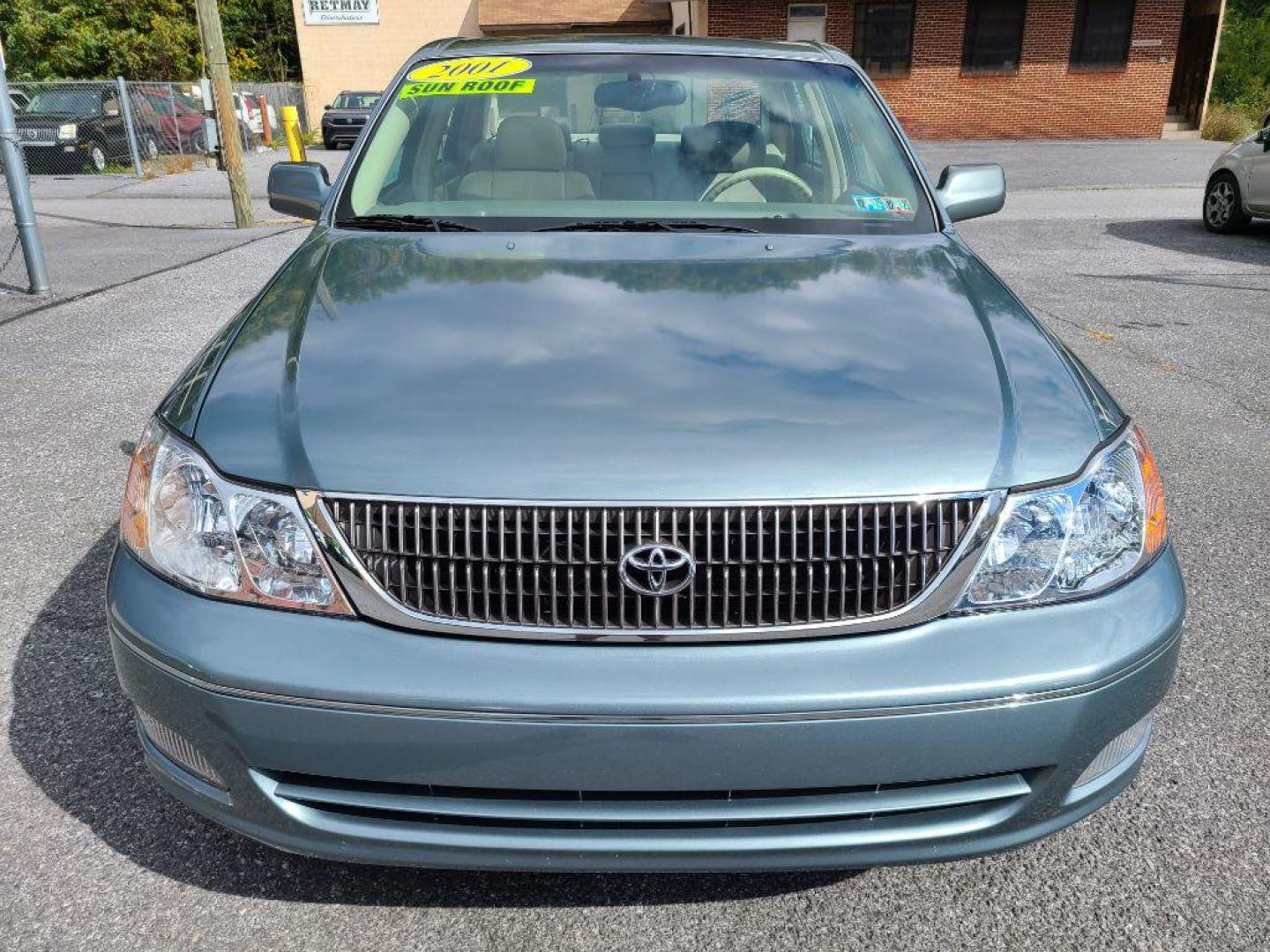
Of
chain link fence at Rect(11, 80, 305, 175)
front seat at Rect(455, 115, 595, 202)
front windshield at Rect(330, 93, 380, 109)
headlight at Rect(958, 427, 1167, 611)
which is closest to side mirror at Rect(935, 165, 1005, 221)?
front seat at Rect(455, 115, 595, 202)

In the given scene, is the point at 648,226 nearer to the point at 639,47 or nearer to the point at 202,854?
the point at 639,47

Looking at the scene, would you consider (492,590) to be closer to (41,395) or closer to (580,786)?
(580,786)

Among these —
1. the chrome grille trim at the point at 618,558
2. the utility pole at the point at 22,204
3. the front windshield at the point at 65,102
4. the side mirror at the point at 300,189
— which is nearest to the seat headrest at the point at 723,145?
the side mirror at the point at 300,189

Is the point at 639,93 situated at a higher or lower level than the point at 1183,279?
higher

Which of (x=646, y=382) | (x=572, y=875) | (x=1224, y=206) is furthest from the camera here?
(x=1224, y=206)

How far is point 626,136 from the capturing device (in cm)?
342

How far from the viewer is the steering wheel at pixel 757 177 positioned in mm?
3320

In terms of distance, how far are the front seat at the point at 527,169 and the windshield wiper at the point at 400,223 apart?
0.68 feet

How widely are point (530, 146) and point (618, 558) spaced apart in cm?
200

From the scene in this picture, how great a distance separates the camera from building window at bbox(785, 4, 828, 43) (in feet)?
90.5

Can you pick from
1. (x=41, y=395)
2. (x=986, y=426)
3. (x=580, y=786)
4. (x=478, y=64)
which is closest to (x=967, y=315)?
(x=986, y=426)

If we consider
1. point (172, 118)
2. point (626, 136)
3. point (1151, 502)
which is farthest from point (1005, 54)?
point (1151, 502)

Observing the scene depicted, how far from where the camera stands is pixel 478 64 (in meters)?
3.70

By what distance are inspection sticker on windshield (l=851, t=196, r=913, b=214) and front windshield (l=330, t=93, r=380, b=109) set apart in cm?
2872
